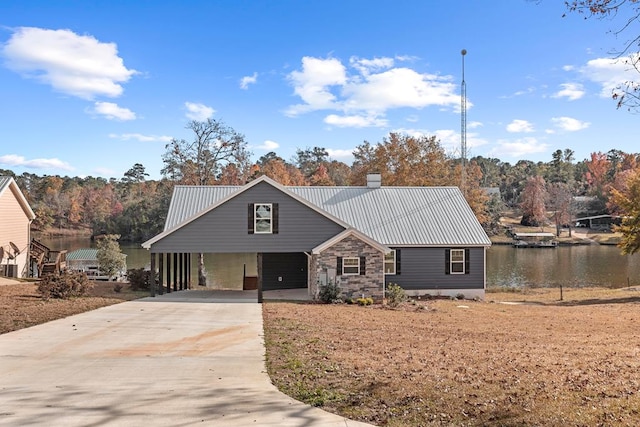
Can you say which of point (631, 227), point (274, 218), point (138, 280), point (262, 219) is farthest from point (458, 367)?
point (631, 227)

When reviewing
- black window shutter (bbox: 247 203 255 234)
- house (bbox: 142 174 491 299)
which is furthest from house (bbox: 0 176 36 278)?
black window shutter (bbox: 247 203 255 234)

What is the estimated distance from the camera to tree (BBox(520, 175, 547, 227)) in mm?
83375

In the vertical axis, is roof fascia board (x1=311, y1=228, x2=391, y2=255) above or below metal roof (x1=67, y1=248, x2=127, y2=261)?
above

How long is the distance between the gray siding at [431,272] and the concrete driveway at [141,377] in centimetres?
1114

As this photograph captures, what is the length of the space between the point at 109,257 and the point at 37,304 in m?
14.9

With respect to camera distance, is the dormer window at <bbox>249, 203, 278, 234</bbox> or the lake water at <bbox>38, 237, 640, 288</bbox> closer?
the dormer window at <bbox>249, 203, 278, 234</bbox>

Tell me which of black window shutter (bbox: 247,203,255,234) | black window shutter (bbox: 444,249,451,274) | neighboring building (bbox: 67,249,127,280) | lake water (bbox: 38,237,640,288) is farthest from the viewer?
lake water (bbox: 38,237,640,288)

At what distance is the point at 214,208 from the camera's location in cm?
2134

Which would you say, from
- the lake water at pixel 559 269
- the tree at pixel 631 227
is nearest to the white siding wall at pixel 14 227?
the lake water at pixel 559 269

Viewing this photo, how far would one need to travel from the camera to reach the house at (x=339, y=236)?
2114cm

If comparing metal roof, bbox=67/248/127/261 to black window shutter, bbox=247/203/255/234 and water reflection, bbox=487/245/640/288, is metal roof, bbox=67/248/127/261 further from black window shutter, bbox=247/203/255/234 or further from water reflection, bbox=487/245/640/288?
water reflection, bbox=487/245/640/288

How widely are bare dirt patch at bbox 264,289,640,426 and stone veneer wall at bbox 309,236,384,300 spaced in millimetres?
4158

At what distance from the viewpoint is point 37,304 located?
16.0 m

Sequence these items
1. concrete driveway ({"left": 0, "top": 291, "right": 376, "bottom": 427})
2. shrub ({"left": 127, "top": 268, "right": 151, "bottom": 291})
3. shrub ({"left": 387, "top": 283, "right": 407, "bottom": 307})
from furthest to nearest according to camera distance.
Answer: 1. shrub ({"left": 127, "top": 268, "right": 151, "bottom": 291})
2. shrub ({"left": 387, "top": 283, "right": 407, "bottom": 307})
3. concrete driveway ({"left": 0, "top": 291, "right": 376, "bottom": 427})
